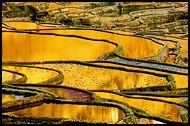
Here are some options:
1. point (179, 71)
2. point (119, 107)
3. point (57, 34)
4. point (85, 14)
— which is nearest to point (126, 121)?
point (119, 107)

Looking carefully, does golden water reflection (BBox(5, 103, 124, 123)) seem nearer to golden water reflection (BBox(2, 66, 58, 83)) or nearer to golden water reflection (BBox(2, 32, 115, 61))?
golden water reflection (BBox(2, 66, 58, 83))

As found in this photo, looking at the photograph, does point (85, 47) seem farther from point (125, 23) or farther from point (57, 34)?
point (125, 23)

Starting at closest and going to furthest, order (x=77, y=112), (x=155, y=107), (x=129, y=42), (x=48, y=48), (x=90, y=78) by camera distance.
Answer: (x=77, y=112)
(x=155, y=107)
(x=90, y=78)
(x=48, y=48)
(x=129, y=42)

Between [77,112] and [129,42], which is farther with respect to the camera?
[129,42]

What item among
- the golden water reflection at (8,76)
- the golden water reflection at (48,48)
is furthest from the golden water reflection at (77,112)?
the golden water reflection at (48,48)

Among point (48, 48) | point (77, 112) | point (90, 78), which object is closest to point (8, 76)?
point (90, 78)

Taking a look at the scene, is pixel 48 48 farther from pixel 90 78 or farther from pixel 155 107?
pixel 155 107

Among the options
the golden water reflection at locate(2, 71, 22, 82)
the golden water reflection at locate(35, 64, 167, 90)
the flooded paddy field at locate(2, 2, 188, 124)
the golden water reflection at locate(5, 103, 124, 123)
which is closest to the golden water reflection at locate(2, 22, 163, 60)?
the flooded paddy field at locate(2, 2, 188, 124)

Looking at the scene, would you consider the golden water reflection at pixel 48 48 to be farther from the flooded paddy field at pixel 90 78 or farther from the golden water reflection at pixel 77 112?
the golden water reflection at pixel 77 112

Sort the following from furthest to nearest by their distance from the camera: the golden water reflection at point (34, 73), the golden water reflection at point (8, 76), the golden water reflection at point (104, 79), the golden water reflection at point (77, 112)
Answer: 1. the golden water reflection at point (34, 73)
2. the golden water reflection at point (8, 76)
3. the golden water reflection at point (104, 79)
4. the golden water reflection at point (77, 112)

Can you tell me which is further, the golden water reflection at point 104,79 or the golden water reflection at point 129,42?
the golden water reflection at point 129,42

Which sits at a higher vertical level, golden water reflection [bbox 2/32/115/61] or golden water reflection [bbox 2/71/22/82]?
golden water reflection [bbox 2/32/115/61]

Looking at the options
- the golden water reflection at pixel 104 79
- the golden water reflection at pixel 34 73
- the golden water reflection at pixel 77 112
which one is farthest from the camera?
the golden water reflection at pixel 34 73
